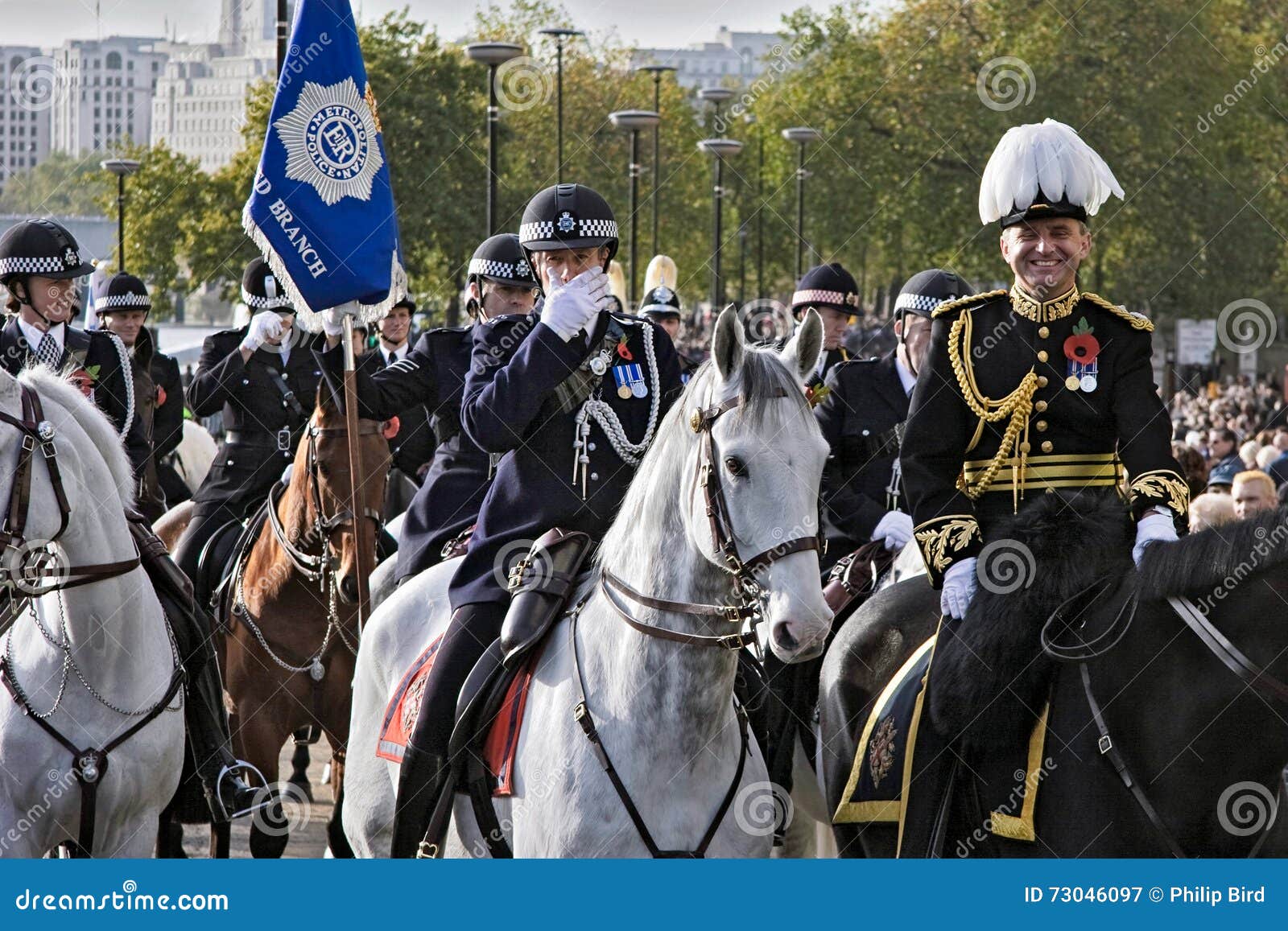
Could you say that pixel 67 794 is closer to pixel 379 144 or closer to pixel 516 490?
pixel 516 490

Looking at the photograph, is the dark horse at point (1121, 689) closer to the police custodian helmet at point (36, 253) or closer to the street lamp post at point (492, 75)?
the police custodian helmet at point (36, 253)

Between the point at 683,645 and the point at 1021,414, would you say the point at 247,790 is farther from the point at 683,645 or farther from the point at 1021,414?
the point at 1021,414

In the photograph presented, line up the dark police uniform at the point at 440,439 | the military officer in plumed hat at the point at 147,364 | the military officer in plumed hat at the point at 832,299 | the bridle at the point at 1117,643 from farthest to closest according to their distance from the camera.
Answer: the military officer in plumed hat at the point at 147,364
the military officer in plumed hat at the point at 832,299
the dark police uniform at the point at 440,439
the bridle at the point at 1117,643

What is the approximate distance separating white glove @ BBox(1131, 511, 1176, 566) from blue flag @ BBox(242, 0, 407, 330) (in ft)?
12.1

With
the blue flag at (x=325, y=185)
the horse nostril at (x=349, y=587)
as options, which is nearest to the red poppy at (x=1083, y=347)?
the blue flag at (x=325, y=185)

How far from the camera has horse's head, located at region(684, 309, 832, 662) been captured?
4.41 meters

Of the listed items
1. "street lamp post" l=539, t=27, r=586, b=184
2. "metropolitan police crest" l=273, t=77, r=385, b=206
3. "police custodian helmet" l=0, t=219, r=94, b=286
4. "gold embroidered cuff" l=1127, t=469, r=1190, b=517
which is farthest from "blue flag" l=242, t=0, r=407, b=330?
"street lamp post" l=539, t=27, r=586, b=184

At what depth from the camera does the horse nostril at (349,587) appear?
→ 29.1ft

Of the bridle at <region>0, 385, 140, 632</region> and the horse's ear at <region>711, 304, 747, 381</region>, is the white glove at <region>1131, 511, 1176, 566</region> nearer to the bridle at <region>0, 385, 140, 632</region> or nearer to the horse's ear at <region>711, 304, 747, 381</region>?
the horse's ear at <region>711, 304, 747, 381</region>

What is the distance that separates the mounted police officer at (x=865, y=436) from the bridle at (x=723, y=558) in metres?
3.20

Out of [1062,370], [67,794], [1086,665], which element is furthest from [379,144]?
[1086,665]

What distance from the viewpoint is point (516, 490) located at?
5.81 meters

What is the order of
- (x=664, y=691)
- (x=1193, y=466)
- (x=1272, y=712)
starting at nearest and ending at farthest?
(x=1272, y=712), (x=664, y=691), (x=1193, y=466)

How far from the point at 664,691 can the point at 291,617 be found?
4673 mm
